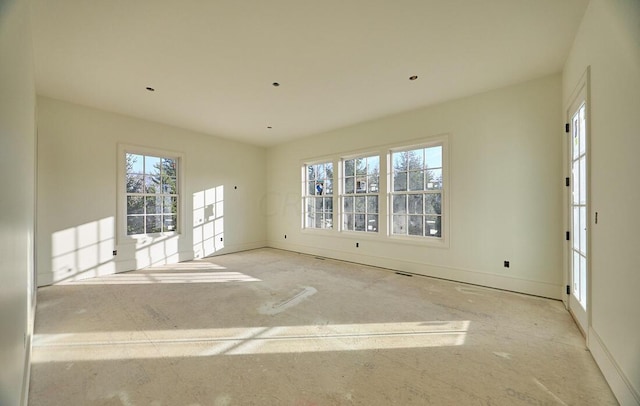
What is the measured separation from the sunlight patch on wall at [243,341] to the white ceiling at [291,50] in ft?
9.42

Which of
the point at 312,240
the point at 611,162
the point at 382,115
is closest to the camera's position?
the point at 611,162

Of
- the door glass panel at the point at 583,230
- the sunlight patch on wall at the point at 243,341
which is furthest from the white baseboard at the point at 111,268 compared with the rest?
the door glass panel at the point at 583,230

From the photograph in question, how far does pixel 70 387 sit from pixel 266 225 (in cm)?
549

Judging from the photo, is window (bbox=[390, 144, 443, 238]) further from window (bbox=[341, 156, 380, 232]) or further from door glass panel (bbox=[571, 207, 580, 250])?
door glass panel (bbox=[571, 207, 580, 250])

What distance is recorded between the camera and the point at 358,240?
5160 millimetres

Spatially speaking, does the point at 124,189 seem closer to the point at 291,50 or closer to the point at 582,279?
the point at 291,50

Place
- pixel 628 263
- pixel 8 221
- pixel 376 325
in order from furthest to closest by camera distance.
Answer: pixel 376 325, pixel 628 263, pixel 8 221

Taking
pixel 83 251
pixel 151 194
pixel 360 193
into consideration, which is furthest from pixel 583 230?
pixel 83 251

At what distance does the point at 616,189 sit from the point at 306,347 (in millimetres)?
2532

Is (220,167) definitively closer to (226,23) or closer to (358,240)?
(358,240)

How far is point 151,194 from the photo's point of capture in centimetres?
496

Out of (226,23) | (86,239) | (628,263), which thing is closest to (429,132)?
(628,263)

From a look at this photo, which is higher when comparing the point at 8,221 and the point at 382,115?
the point at 382,115

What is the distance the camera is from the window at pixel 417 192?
4.22 m
